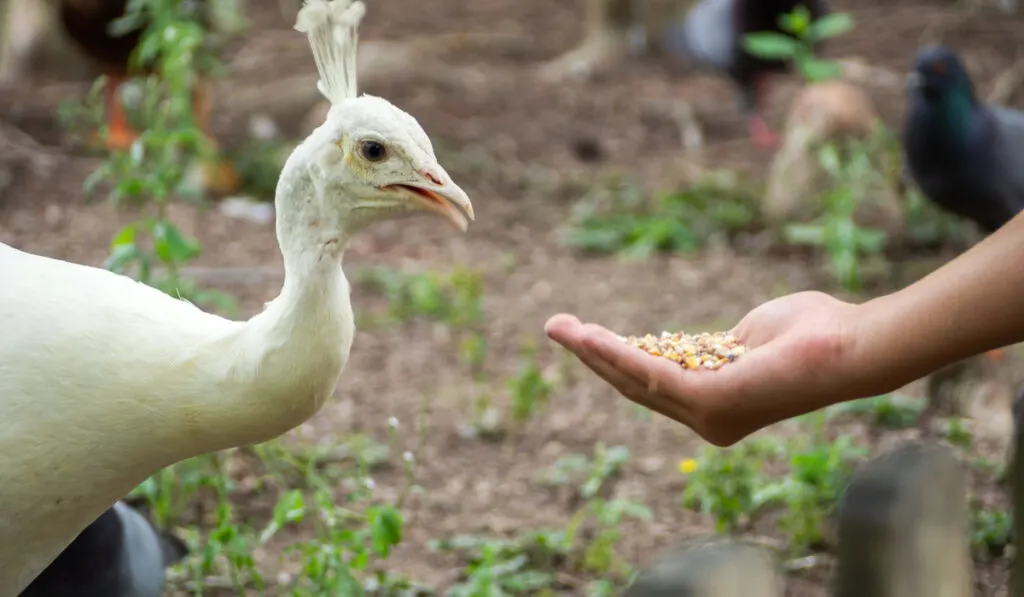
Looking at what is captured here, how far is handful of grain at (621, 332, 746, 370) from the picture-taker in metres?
2.32

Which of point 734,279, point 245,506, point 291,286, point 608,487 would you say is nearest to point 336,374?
point 291,286

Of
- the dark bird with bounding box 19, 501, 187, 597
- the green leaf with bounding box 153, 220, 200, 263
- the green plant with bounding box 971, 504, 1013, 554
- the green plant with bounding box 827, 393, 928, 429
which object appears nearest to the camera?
the dark bird with bounding box 19, 501, 187, 597

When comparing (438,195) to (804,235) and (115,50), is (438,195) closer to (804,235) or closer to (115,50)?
(804,235)

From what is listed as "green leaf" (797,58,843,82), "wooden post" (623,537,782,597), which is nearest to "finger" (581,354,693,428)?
"wooden post" (623,537,782,597)

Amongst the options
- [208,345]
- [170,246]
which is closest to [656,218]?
[170,246]

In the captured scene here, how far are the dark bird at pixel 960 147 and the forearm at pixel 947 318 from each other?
9.76 feet

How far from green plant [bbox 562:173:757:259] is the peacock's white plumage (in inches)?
137

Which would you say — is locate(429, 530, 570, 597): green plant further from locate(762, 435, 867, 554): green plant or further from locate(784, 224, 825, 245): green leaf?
locate(784, 224, 825, 245): green leaf

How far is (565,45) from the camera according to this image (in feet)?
29.4

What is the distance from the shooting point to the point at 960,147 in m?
4.89

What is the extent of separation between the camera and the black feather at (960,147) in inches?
191

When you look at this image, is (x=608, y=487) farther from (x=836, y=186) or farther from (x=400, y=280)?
(x=836, y=186)

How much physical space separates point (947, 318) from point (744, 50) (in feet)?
17.8

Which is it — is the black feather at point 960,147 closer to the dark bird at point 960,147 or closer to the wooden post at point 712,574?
the dark bird at point 960,147
